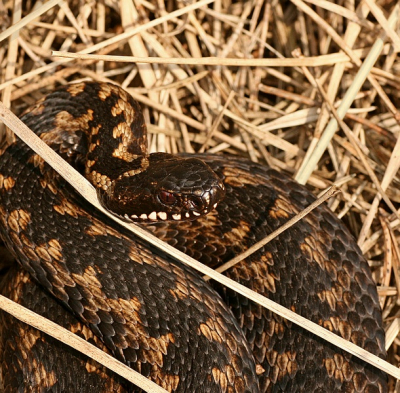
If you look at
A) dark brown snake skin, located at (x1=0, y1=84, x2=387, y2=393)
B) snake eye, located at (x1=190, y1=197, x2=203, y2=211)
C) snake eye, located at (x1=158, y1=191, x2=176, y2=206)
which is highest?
snake eye, located at (x1=158, y1=191, x2=176, y2=206)

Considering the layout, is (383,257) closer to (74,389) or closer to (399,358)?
(399,358)

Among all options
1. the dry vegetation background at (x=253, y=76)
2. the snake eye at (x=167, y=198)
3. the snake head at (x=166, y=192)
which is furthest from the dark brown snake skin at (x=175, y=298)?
the dry vegetation background at (x=253, y=76)

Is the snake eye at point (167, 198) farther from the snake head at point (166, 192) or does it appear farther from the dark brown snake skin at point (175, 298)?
the dark brown snake skin at point (175, 298)

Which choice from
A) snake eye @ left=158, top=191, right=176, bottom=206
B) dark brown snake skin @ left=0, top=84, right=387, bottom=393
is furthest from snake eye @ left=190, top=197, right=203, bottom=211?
dark brown snake skin @ left=0, top=84, right=387, bottom=393

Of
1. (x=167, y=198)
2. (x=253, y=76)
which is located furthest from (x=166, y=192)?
(x=253, y=76)

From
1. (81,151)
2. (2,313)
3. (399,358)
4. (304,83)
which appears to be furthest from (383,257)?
(2,313)

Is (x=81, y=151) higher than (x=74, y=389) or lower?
higher

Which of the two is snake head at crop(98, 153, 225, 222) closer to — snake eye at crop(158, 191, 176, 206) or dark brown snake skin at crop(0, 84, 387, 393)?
snake eye at crop(158, 191, 176, 206)

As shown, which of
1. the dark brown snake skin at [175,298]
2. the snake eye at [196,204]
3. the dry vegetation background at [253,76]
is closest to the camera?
the snake eye at [196,204]
